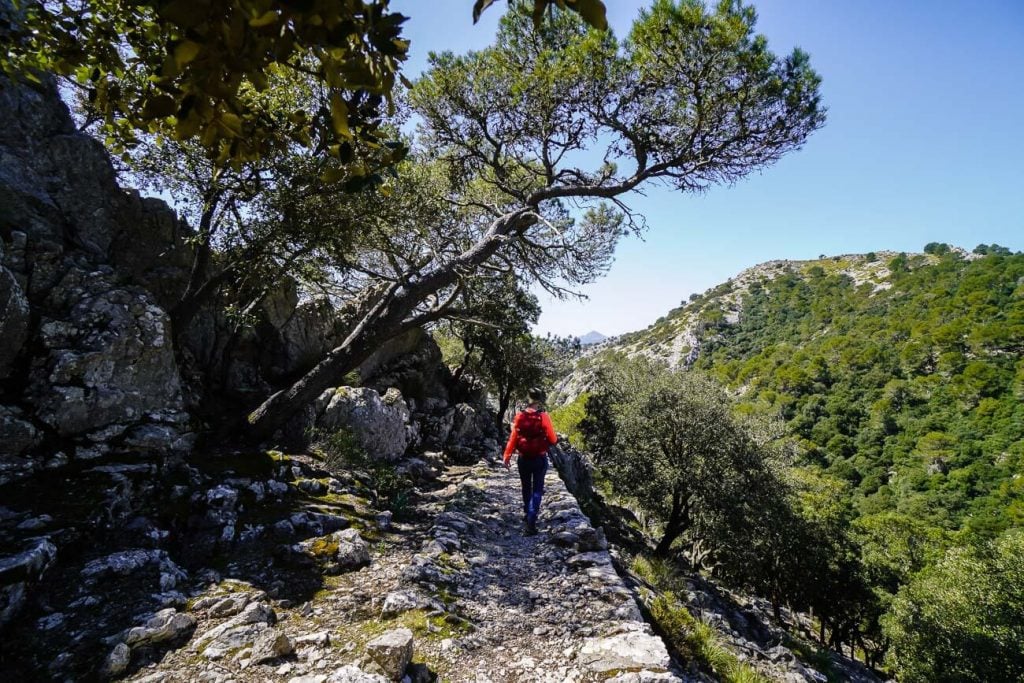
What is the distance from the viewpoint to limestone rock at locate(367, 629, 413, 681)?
3150mm

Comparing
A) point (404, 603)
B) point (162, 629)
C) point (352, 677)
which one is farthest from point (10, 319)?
point (352, 677)

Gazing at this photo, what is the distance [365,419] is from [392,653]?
22.8 ft

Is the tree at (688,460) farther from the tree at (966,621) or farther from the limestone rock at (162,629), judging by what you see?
the limestone rock at (162,629)

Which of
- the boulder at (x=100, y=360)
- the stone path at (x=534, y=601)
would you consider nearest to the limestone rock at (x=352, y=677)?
the stone path at (x=534, y=601)

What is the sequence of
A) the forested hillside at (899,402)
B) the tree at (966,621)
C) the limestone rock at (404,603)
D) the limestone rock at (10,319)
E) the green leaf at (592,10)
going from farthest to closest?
the forested hillside at (899,402) < the tree at (966,621) < the limestone rock at (10,319) < the limestone rock at (404,603) < the green leaf at (592,10)

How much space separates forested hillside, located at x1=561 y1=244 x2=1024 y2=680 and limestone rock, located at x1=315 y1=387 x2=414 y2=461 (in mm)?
18192

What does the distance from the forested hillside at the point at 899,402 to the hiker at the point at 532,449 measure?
18.2 meters

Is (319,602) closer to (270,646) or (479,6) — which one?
(270,646)

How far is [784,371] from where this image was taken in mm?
75750

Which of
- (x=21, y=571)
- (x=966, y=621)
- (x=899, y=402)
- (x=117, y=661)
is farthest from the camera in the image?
(x=899, y=402)

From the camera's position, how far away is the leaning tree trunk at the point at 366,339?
27.1 feet

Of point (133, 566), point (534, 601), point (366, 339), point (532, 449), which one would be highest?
point (366, 339)

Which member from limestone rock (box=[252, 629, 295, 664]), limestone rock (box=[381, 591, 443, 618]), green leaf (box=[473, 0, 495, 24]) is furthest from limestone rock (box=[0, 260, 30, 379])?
green leaf (box=[473, 0, 495, 24])

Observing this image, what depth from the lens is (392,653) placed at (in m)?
3.22
